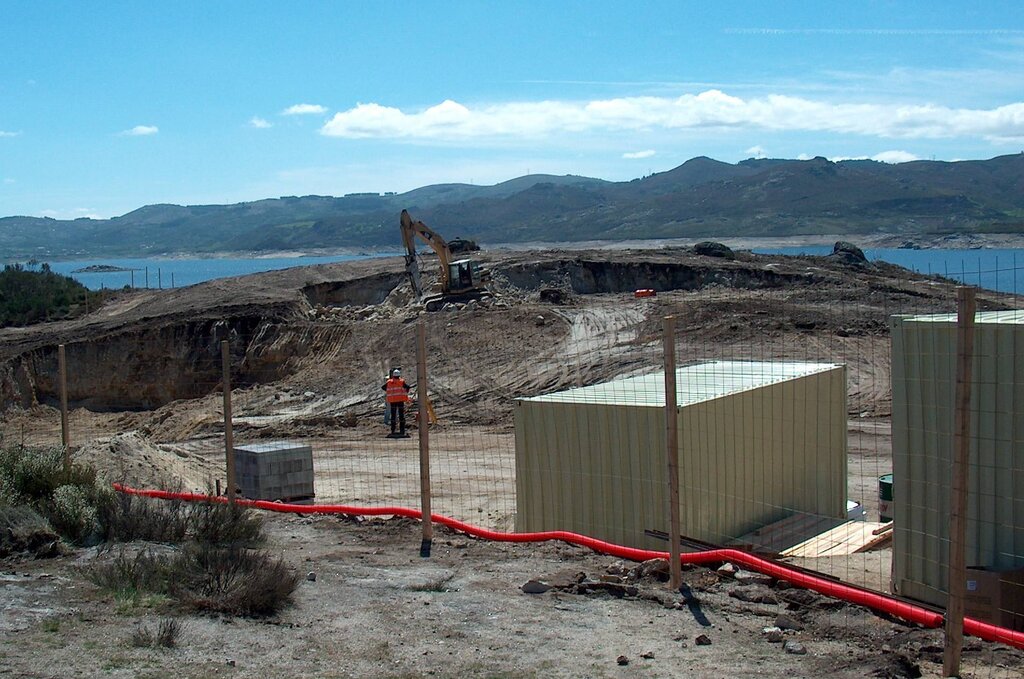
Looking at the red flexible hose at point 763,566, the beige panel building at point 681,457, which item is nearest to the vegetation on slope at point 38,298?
the red flexible hose at point 763,566

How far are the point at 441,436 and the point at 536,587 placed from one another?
16538 millimetres

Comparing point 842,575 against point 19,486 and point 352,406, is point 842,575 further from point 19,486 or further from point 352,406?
point 352,406

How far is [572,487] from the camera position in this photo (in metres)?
11.7

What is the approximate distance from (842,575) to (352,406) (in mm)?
19969

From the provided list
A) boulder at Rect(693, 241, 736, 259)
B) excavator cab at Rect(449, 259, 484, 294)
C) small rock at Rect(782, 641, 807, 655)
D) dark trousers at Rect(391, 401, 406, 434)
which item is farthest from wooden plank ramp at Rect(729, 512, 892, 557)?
boulder at Rect(693, 241, 736, 259)

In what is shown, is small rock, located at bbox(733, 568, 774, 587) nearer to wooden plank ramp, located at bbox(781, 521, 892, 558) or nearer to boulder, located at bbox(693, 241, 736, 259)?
wooden plank ramp, located at bbox(781, 521, 892, 558)

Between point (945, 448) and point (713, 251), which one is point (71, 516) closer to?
point (945, 448)

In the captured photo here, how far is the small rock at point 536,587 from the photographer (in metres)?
8.66

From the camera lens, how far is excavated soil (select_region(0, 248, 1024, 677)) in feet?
23.6

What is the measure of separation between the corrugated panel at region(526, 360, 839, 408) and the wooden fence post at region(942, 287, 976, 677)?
459 cm

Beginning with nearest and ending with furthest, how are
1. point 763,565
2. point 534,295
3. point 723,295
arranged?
point 763,565 → point 723,295 → point 534,295

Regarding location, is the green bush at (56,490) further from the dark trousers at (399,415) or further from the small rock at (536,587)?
the dark trousers at (399,415)

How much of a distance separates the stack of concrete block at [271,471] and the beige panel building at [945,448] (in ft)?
29.4

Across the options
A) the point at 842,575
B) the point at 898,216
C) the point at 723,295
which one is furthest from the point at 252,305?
the point at 898,216
